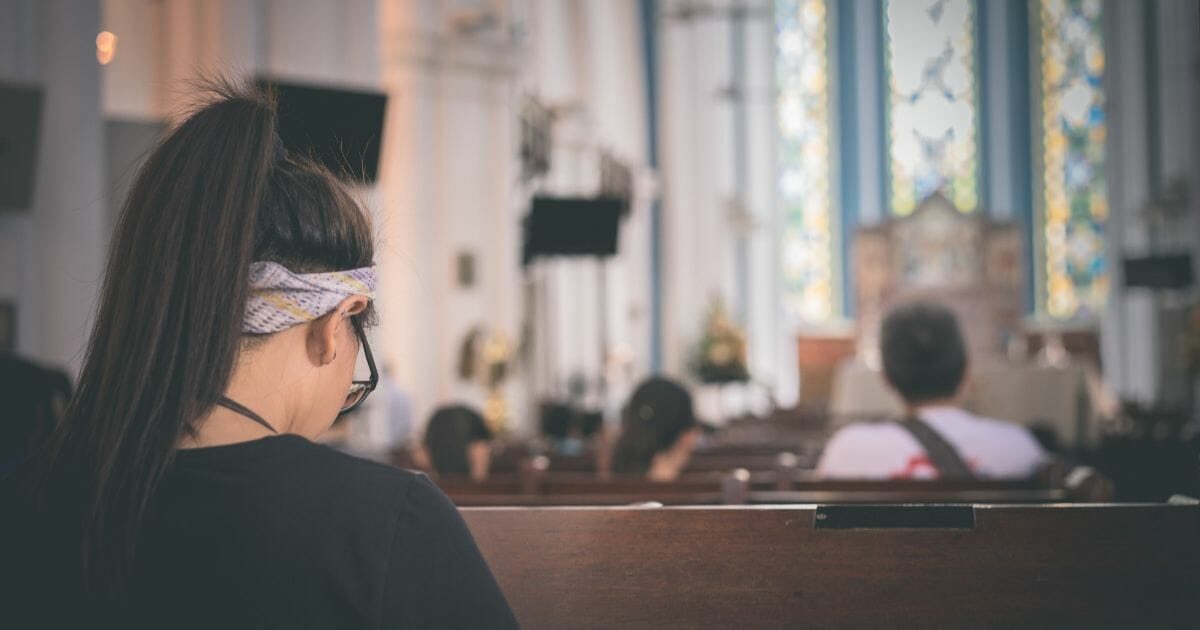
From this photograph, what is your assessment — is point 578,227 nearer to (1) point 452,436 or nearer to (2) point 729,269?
(1) point 452,436

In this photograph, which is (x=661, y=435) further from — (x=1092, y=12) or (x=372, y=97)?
(x=1092, y=12)

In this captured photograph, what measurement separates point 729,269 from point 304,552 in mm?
22154

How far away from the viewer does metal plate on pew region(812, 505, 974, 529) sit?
1673 millimetres

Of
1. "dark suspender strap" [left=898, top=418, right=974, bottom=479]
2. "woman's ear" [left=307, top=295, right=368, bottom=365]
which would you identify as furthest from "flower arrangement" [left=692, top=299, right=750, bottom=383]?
"woman's ear" [left=307, top=295, right=368, bottom=365]

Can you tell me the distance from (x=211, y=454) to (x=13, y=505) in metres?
0.26

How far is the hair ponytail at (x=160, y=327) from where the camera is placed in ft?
4.24

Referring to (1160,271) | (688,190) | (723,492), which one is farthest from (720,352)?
(723,492)

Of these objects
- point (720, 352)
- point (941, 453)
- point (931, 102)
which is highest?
point (931, 102)

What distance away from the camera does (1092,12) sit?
2509 cm

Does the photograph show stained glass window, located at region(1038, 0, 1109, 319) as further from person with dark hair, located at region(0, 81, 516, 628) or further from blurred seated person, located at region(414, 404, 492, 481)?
person with dark hair, located at region(0, 81, 516, 628)

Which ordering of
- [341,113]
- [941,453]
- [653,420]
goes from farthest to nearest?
[341,113] → [653,420] → [941,453]

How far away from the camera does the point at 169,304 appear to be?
134 centimetres

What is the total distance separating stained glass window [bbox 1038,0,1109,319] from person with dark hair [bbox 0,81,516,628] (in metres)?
24.7

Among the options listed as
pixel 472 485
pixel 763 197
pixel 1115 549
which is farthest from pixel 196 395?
pixel 763 197
